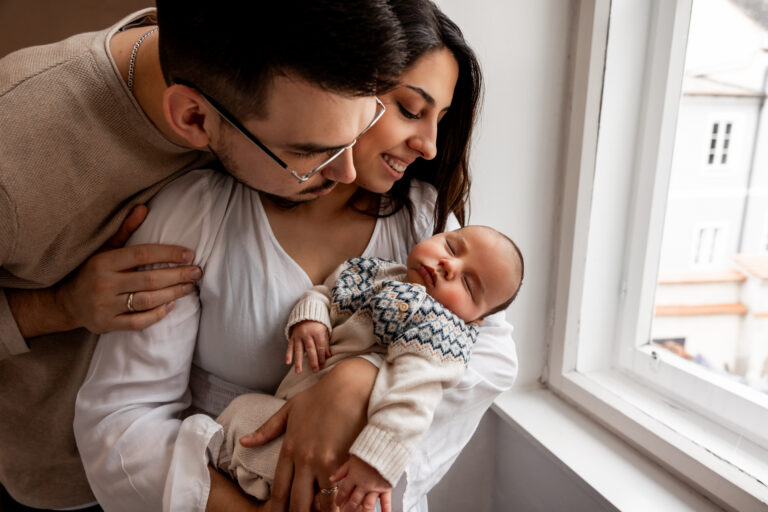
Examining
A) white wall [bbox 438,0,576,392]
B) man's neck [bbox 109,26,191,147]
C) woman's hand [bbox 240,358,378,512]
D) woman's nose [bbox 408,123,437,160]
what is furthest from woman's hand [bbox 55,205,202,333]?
white wall [bbox 438,0,576,392]

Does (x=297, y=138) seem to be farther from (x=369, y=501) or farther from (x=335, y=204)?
(x=369, y=501)

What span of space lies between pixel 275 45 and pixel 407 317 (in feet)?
1.88

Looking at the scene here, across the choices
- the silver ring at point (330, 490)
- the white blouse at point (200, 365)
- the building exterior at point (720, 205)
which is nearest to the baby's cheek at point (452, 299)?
the white blouse at point (200, 365)

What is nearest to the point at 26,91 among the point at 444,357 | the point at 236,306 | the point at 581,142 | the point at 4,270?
the point at 4,270

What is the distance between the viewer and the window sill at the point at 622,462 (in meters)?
1.24

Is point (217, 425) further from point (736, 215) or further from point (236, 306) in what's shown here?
point (736, 215)

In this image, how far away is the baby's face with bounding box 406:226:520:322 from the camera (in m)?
1.17

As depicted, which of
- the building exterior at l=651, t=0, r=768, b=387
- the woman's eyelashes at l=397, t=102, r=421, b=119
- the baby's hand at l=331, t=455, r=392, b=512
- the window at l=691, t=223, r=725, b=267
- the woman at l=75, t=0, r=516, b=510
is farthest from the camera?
the window at l=691, t=223, r=725, b=267

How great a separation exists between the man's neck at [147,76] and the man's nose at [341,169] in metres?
0.33

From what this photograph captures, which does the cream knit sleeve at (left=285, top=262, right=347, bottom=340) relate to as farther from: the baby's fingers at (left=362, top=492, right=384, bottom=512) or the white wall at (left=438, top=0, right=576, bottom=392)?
the white wall at (left=438, top=0, right=576, bottom=392)

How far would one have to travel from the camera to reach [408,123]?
3.85 feet

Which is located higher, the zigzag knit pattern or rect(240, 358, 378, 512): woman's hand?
the zigzag knit pattern

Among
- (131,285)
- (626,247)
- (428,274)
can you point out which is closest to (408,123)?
(428,274)

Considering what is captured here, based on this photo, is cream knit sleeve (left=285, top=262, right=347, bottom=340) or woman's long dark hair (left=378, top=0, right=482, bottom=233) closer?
cream knit sleeve (left=285, top=262, right=347, bottom=340)
